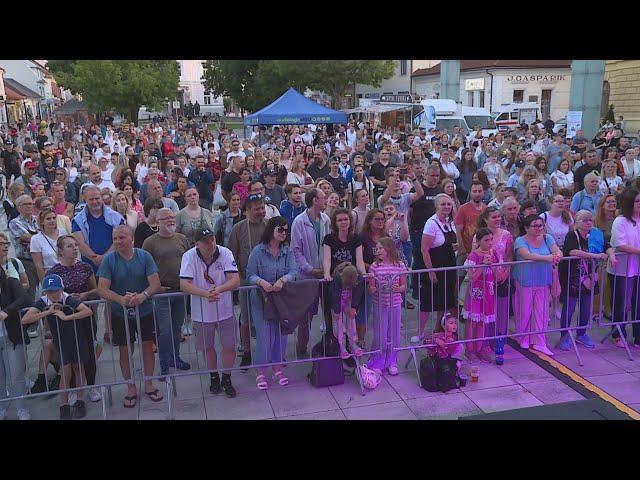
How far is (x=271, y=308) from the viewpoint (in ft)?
18.9

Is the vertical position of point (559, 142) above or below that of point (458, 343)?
above

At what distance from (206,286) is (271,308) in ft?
2.19

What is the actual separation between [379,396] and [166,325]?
2.23 m

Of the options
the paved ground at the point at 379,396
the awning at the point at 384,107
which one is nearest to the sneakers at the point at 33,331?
the paved ground at the point at 379,396

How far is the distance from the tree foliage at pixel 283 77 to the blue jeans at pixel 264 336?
3586 centimetres

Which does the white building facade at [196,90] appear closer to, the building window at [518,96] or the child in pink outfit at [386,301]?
the building window at [518,96]

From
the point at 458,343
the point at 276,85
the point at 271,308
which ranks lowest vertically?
the point at 458,343

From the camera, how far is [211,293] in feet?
17.9

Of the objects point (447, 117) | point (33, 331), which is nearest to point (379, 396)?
point (33, 331)

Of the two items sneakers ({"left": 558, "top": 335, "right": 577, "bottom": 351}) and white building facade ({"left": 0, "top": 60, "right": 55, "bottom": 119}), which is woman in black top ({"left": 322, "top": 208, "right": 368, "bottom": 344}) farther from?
white building facade ({"left": 0, "top": 60, "right": 55, "bottom": 119})
